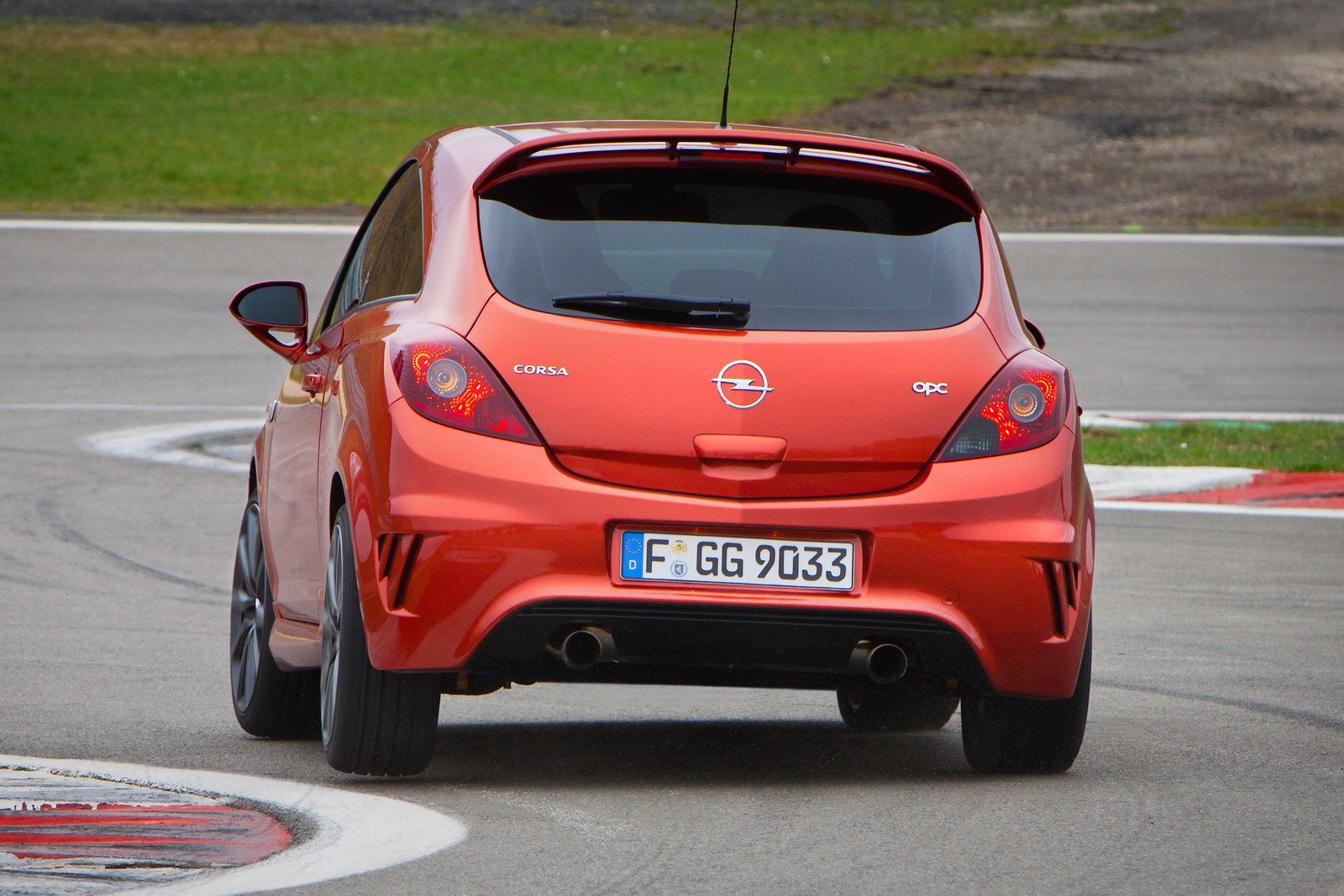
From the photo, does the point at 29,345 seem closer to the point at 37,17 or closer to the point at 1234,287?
the point at 1234,287

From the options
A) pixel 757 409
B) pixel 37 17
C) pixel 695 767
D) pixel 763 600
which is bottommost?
pixel 37 17

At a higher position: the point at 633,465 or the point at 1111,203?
the point at 633,465

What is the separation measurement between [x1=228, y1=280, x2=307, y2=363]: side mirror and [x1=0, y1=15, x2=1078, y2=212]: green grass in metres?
19.7

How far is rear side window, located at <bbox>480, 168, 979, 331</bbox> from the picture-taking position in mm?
5195

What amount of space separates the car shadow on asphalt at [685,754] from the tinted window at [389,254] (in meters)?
1.24

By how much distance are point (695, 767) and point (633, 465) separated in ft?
3.55

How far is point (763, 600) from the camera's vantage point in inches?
194

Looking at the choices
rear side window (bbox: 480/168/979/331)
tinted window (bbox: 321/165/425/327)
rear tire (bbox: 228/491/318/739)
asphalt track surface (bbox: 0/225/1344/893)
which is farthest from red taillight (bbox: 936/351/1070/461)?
rear tire (bbox: 228/491/318/739)

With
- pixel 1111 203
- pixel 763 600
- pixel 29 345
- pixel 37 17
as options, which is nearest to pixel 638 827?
pixel 763 600

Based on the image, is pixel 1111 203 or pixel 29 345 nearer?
pixel 29 345

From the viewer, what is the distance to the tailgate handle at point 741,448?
4.95 meters

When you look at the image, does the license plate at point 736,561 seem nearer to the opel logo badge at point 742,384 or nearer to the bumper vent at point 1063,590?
the opel logo badge at point 742,384

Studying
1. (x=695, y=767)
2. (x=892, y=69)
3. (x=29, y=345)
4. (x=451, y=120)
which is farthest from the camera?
(x=892, y=69)

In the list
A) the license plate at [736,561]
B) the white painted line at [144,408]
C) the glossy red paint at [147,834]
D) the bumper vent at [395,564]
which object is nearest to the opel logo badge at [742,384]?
the license plate at [736,561]
